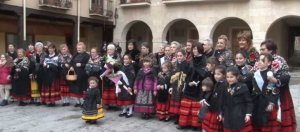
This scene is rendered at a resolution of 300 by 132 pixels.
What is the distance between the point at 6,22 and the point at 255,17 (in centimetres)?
1165

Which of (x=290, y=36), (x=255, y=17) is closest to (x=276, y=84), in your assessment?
(x=255, y=17)

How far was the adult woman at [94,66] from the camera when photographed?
27.0 ft

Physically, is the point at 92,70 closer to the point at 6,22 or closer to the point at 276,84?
the point at 276,84

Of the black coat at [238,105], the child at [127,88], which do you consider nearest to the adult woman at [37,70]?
the child at [127,88]

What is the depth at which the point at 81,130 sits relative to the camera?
6508 millimetres

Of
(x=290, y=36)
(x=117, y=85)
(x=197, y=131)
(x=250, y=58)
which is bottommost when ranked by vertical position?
(x=197, y=131)

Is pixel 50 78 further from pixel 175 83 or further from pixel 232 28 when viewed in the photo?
pixel 232 28

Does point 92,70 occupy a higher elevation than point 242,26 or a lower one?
lower

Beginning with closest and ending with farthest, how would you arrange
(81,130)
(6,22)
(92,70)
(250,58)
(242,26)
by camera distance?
(250,58)
(81,130)
(92,70)
(6,22)
(242,26)

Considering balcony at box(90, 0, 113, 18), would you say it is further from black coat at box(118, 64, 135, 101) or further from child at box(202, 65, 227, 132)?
child at box(202, 65, 227, 132)

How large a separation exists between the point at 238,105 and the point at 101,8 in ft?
54.8

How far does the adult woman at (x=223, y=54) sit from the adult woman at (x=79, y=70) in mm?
3273

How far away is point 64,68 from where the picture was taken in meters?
8.77

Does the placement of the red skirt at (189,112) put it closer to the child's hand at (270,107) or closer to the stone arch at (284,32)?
the child's hand at (270,107)
